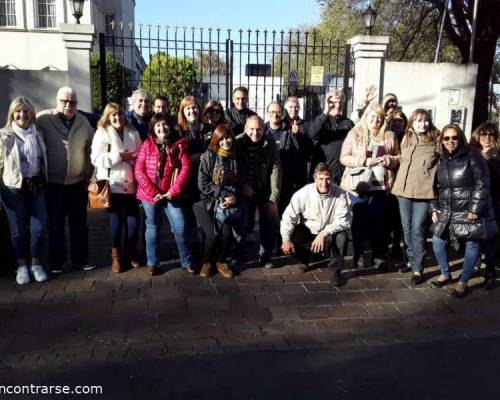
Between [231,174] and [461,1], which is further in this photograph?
[461,1]

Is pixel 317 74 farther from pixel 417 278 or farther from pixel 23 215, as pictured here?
pixel 23 215

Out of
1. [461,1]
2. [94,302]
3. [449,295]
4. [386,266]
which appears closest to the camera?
[94,302]

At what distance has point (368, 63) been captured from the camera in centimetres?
972

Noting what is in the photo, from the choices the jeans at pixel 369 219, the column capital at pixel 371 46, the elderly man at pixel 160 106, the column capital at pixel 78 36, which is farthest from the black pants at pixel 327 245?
the column capital at pixel 78 36

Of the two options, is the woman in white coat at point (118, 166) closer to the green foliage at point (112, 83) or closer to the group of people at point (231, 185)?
the group of people at point (231, 185)

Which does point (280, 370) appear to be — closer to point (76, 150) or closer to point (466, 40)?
point (76, 150)

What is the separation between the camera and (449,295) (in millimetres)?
5039

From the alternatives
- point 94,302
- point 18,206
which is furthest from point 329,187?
point 18,206

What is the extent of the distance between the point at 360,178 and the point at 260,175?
1.17 m

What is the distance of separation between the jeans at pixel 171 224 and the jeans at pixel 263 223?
662mm

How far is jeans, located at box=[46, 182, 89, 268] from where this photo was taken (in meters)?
5.14

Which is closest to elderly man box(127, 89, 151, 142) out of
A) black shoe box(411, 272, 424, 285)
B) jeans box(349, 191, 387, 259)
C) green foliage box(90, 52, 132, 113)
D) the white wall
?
jeans box(349, 191, 387, 259)

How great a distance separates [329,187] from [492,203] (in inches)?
69.9

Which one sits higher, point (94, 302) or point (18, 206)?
point (18, 206)
